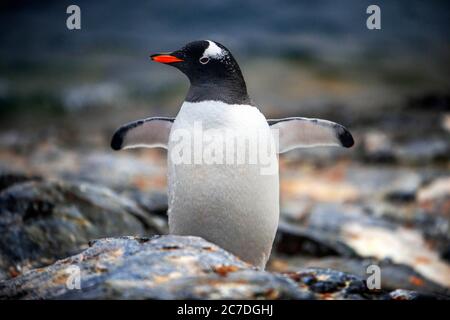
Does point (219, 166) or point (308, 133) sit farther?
point (308, 133)

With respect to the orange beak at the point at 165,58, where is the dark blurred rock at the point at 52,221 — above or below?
below

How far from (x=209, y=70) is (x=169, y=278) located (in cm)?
112

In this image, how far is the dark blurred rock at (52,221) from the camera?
3520mm

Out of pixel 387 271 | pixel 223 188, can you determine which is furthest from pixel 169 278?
pixel 387 271

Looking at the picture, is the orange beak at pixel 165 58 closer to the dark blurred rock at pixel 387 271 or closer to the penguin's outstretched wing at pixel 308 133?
the penguin's outstretched wing at pixel 308 133

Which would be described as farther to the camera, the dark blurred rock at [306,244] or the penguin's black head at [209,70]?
the dark blurred rock at [306,244]

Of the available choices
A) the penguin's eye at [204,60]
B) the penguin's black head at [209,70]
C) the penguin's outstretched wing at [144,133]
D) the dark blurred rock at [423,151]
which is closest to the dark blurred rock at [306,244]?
the penguin's outstretched wing at [144,133]

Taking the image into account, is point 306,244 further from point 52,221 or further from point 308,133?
point 52,221

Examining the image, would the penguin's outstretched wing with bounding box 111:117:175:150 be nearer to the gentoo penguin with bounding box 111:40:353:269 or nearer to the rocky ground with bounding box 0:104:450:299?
the gentoo penguin with bounding box 111:40:353:269

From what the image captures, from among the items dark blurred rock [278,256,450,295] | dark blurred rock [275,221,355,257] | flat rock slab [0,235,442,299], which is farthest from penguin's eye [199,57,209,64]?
dark blurred rock [275,221,355,257]

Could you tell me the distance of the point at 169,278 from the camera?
2049 mm

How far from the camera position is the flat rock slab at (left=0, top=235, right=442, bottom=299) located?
6.54 ft

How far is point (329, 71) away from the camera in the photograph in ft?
61.2
